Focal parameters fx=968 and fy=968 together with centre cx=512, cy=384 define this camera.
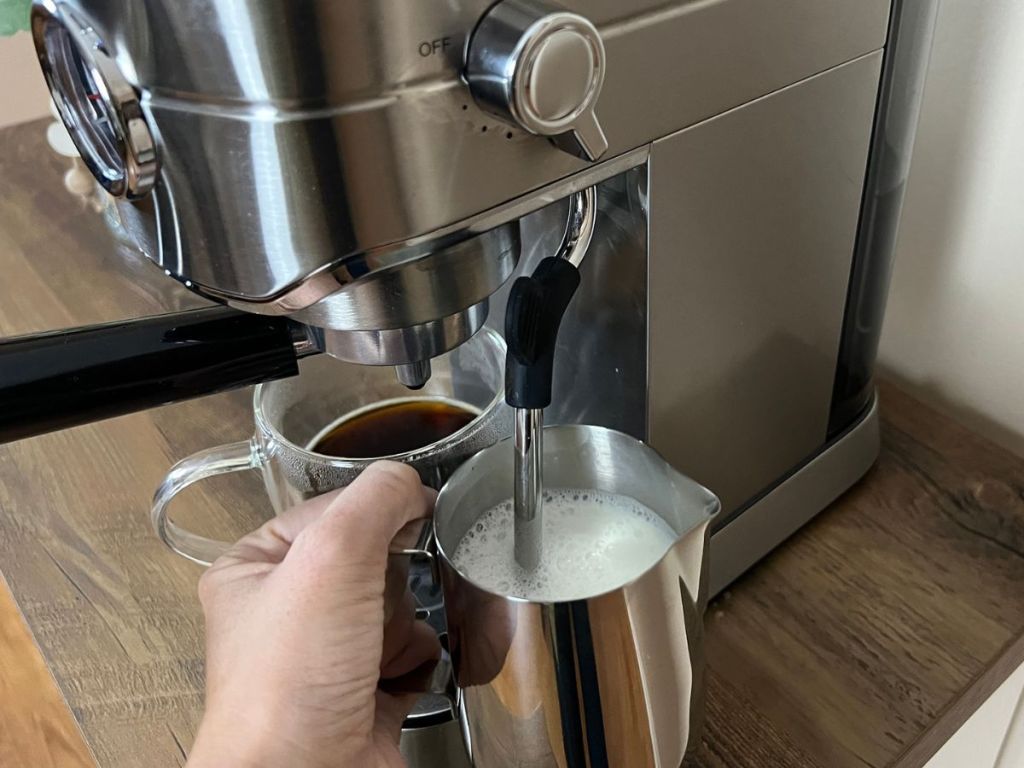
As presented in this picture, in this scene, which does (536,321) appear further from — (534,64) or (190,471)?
(190,471)

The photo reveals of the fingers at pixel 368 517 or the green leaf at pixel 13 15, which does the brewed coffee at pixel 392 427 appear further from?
the green leaf at pixel 13 15

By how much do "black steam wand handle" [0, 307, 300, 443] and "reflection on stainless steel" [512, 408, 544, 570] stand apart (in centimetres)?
9

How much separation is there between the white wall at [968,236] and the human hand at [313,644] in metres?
0.37

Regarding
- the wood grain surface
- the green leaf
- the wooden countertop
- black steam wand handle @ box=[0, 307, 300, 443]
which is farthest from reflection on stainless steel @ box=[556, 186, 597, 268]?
the green leaf

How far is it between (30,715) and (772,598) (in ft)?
1.31

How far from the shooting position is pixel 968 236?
556 millimetres

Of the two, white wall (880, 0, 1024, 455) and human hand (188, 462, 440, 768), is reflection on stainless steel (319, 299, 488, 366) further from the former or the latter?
white wall (880, 0, 1024, 455)

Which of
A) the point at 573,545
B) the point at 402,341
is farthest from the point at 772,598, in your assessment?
the point at 402,341

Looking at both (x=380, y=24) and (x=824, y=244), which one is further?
(x=824, y=244)

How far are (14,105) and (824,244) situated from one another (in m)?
1.20

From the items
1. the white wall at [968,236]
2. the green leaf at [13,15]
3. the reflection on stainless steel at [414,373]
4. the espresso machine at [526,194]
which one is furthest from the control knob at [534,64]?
the green leaf at [13,15]

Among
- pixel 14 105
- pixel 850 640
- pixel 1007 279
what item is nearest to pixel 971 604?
pixel 850 640

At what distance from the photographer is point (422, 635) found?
0.41 meters

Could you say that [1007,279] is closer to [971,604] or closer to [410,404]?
[971,604]
